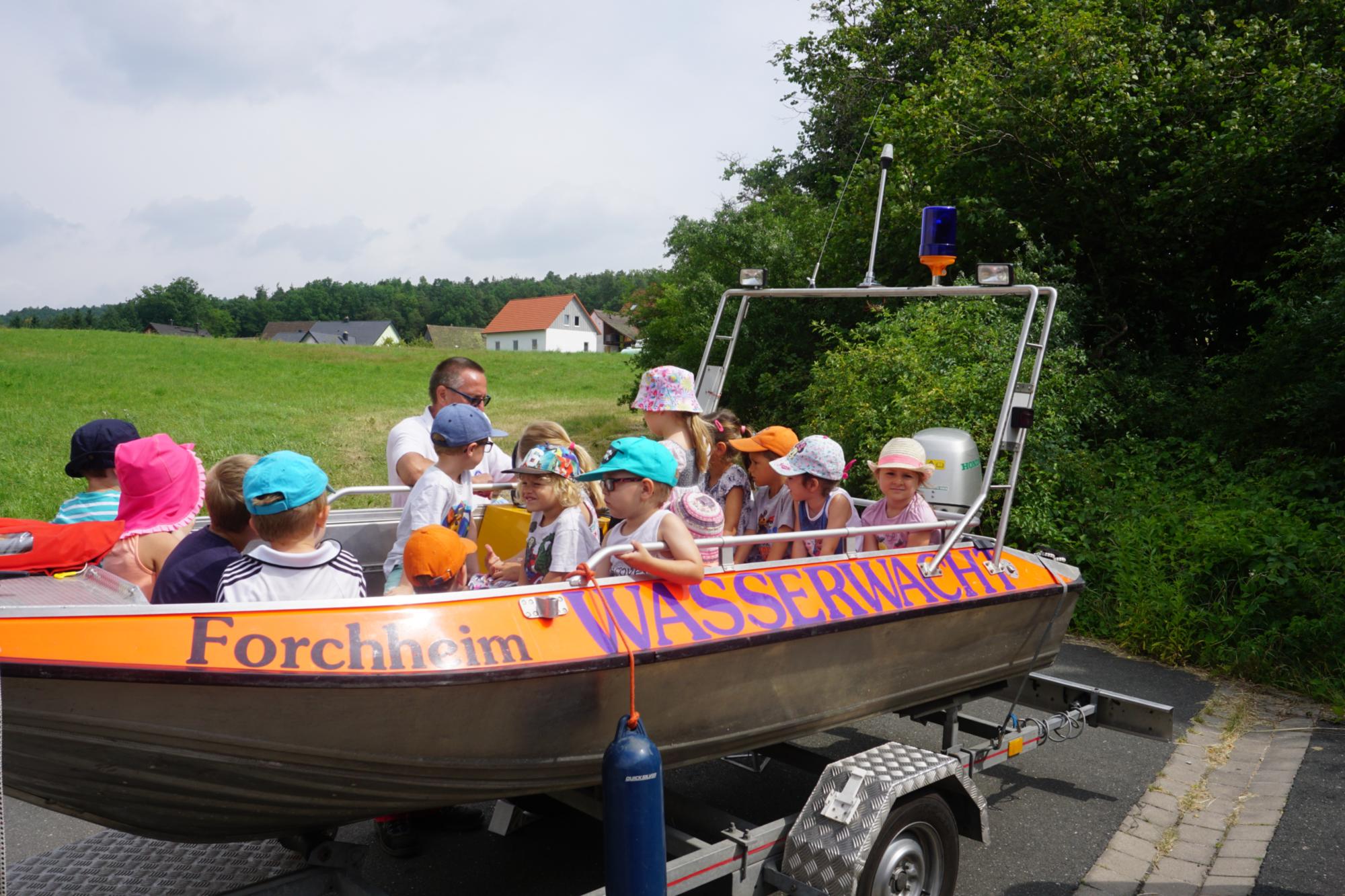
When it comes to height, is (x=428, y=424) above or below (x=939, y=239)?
below

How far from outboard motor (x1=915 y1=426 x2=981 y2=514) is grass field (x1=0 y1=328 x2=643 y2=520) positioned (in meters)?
8.81

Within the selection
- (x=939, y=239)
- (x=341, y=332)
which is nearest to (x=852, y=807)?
(x=939, y=239)

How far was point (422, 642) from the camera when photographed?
2564 millimetres

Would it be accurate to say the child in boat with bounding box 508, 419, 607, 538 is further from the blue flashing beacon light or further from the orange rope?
the blue flashing beacon light

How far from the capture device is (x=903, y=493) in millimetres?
4156

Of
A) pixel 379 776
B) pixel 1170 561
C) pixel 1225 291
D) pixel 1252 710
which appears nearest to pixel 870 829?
pixel 379 776

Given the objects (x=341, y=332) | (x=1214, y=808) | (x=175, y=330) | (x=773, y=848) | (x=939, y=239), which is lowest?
(x=1214, y=808)

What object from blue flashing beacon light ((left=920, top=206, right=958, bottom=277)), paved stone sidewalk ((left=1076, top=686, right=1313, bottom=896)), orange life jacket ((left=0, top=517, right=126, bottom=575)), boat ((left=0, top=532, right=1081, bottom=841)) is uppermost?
blue flashing beacon light ((left=920, top=206, right=958, bottom=277))

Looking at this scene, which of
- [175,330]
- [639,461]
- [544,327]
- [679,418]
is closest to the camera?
[639,461]

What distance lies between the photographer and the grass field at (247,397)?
1505 cm

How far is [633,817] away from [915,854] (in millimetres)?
1330

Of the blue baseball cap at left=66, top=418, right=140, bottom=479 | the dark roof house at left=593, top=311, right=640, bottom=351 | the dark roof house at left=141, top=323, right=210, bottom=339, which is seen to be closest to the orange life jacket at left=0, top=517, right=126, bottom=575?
the blue baseball cap at left=66, top=418, right=140, bottom=479

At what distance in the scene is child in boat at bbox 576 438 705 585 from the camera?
10.1ft

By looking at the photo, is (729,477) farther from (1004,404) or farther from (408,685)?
(408,685)
